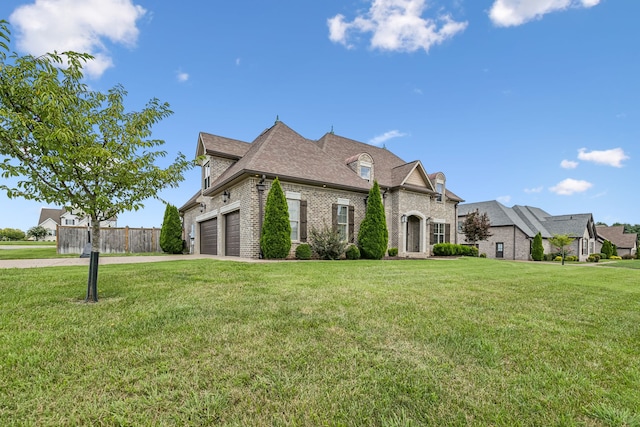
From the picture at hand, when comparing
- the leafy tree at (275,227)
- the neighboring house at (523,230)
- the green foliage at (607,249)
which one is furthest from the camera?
the green foliage at (607,249)

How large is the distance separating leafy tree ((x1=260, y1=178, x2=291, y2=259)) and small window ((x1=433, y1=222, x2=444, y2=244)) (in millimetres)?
11286

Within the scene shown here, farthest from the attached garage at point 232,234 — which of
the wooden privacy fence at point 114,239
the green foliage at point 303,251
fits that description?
the wooden privacy fence at point 114,239

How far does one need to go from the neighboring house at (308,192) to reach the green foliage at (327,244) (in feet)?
2.03

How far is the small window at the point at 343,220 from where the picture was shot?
49.6 feet

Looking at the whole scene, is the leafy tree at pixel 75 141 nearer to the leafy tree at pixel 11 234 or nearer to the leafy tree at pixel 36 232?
the leafy tree at pixel 36 232

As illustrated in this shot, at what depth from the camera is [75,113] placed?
4.58m

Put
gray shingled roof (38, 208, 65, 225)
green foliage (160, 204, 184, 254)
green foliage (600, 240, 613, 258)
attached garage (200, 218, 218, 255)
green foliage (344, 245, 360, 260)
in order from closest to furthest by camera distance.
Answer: green foliage (344, 245, 360, 260)
attached garage (200, 218, 218, 255)
green foliage (160, 204, 184, 254)
green foliage (600, 240, 613, 258)
gray shingled roof (38, 208, 65, 225)

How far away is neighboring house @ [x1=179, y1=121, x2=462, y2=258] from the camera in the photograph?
521 inches

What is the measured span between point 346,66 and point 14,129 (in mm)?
14308

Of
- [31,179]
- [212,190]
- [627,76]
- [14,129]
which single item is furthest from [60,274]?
[627,76]

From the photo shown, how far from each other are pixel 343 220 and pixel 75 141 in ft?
39.1

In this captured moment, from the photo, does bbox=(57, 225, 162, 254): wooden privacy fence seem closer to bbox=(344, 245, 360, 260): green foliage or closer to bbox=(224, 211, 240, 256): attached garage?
bbox=(224, 211, 240, 256): attached garage

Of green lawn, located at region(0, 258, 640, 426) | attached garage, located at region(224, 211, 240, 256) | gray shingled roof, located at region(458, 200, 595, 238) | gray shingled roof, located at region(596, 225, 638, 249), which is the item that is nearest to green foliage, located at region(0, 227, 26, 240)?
attached garage, located at region(224, 211, 240, 256)

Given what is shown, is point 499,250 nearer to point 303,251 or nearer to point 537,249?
point 537,249
